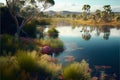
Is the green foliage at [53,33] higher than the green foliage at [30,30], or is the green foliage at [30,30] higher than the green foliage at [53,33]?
the green foliage at [30,30]

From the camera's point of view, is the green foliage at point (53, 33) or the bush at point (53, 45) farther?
the green foliage at point (53, 33)

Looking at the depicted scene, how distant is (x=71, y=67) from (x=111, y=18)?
182ft

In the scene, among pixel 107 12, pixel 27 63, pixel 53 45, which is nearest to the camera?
pixel 27 63

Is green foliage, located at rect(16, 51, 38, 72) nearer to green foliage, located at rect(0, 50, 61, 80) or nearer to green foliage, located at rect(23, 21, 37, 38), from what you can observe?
green foliage, located at rect(0, 50, 61, 80)

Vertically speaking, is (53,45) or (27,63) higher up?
(27,63)

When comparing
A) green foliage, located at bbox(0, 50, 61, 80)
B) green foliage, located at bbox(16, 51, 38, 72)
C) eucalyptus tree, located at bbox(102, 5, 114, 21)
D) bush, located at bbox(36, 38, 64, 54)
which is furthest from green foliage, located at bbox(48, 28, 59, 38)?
eucalyptus tree, located at bbox(102, 5, 114, 21)

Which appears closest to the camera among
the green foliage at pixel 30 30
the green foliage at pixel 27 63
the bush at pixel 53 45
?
the green foliage at pixel 27 63

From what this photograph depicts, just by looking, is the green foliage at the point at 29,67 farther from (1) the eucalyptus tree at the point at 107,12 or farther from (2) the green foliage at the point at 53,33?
(1) the eucalyptus tree at the point at 107,12

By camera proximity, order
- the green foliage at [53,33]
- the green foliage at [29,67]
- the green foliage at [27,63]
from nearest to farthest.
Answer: the green foliage at [29,67], the green foliage at [27,63], the green foliage at [53,33]

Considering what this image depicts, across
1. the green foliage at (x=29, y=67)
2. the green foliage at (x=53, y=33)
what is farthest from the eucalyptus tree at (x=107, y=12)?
the green foliage at (x=29, y=67)

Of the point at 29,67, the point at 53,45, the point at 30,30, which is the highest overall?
the point at 29,67

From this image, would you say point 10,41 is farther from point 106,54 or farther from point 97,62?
point 106,54

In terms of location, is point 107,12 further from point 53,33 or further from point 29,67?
point 29,67

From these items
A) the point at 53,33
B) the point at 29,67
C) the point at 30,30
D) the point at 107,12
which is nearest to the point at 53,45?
the point at 30,30
